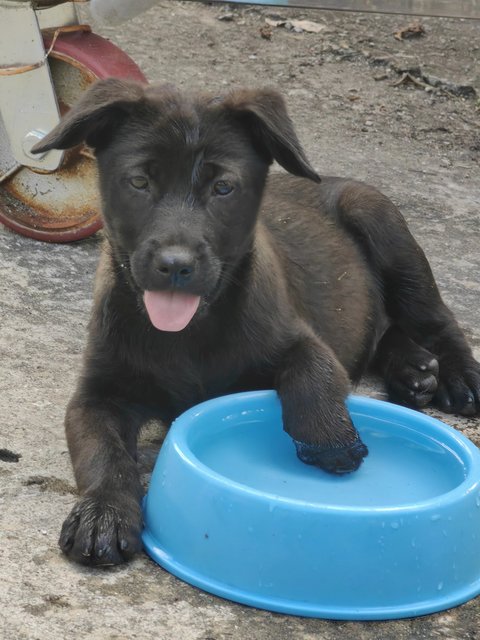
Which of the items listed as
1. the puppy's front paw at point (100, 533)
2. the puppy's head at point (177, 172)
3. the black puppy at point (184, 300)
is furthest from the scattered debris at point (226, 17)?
the puppy's front paw at point (100, 533)

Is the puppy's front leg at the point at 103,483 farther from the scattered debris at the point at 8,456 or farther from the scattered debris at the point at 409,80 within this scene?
the scattered debris at the point at 409,80

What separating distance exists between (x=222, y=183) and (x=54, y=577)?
1.24 m

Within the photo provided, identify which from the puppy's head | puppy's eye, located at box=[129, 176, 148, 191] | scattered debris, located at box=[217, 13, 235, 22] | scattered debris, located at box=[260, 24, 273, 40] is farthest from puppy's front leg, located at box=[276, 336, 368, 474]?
scattered debris, located at box=[217, 13, 235, 22]

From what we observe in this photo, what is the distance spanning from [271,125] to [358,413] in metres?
0.98

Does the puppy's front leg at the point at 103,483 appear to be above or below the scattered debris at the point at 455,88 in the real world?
above

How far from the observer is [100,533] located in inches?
122

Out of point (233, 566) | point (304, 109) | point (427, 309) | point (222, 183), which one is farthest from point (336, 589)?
point (304, 109)

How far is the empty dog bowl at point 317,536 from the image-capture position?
2912 millimetres

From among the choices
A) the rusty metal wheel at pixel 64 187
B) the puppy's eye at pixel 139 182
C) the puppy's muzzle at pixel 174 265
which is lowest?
the rusty metal wheel at pixel 64 187

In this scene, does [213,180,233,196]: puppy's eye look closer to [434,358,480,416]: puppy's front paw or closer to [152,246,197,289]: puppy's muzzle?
[152,246,197,289]: puppy's muzzle

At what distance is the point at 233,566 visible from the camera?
2.99 metres

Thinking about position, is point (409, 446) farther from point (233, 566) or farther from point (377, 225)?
point (377, 225)

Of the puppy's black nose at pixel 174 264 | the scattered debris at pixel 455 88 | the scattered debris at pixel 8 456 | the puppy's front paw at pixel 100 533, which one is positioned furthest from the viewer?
the scattered debris at pixel 455 88

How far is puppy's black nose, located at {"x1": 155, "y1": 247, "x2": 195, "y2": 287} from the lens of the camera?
323 centimetres
